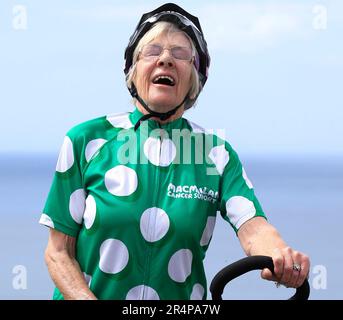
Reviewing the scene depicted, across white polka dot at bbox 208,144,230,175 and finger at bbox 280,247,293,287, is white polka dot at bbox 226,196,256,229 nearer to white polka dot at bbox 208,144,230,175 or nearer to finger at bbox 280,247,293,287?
white polka dot at bbox 208,144,230,175

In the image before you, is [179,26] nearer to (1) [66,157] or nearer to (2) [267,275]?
(1) [66,157]

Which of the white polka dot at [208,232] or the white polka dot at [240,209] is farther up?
the white polka dot at [240,209]

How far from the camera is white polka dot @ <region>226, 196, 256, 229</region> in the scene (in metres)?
4.25

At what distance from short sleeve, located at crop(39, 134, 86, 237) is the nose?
1.80 ft

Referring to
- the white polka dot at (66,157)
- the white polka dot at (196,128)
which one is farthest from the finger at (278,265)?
the white polka dot at (66,157)

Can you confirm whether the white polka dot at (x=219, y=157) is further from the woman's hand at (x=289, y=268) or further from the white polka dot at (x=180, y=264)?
the woman's hand at (x=289, y=268)

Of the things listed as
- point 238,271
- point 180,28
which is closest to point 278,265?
point 238,271

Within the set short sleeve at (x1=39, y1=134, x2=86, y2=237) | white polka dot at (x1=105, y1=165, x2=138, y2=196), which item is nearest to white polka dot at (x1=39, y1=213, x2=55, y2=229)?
short sleeve at (x1=39, y1=134, x2=86, y2=237)

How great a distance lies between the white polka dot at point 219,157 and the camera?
4.32 metres

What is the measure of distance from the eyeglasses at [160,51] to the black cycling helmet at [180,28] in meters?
0.07

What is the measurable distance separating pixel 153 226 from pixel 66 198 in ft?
1.30

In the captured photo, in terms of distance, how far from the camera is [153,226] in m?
4.13

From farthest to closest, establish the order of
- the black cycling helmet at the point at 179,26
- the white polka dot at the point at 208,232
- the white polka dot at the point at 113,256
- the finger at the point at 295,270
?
1. the black cycling helmet at the point at 179,26
2. the white polka dot at the point at 208,232
3. the white polka dot at the point at 113,256
4. the finger at the point at 295,270
